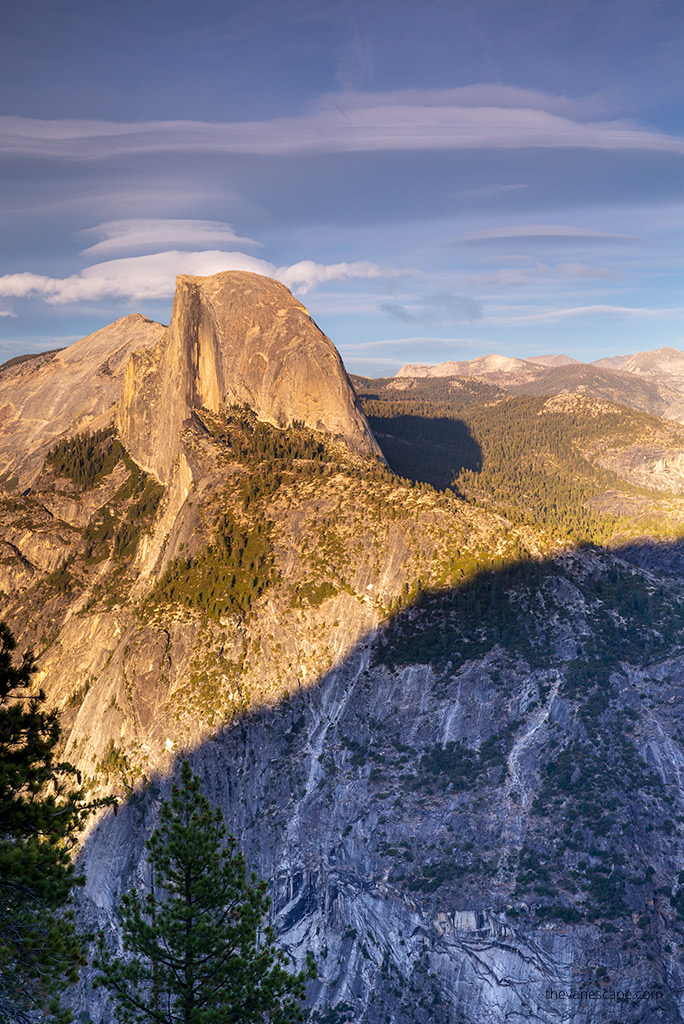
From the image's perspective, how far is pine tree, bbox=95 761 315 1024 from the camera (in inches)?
1417

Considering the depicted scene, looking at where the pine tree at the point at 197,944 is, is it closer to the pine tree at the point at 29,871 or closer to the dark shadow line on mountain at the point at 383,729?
the pine tree at the point at 29,871

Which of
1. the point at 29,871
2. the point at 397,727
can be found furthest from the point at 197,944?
the point at 397,727

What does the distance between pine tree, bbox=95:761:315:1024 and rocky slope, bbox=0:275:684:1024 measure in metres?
60.6

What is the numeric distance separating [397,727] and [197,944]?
81394mm

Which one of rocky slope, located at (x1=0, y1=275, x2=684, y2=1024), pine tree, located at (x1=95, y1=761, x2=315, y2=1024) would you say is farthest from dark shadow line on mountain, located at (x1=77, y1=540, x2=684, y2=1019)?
pine tree, located at (x1=95, y1=761, x2=315, y2=1024)

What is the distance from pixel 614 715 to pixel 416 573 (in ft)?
148

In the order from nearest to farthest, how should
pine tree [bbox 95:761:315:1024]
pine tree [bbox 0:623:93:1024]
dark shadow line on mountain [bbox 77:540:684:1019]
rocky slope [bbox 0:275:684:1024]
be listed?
pine tree [bbox 0:623:93:1024] < pine tree [bbox 95:761:315:1024] < rocky slope [bbox 0:275:684:1024] < dark shadow line on mountain [bbox 77:540:684:1019]

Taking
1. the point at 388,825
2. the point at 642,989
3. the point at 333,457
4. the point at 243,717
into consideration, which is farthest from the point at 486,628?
the point at 333,457

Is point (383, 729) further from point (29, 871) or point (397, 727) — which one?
point (29, 871)

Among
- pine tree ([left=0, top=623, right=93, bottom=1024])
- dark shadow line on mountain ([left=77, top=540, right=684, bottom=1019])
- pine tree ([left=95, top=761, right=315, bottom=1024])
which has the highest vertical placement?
pine tree ([left=0, top=623, right=93, bottom=1024])

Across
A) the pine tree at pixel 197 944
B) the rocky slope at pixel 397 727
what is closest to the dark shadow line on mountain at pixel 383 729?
the rocky slope at pixel 397 727

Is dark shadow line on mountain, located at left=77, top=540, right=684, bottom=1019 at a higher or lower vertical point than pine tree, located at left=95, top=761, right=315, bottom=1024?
lower

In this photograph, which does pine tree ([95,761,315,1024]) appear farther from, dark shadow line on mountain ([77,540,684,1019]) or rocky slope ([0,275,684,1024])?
dark shadow line on mountain ([77,540,684,1019])

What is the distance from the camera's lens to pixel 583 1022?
80625 millimetres
